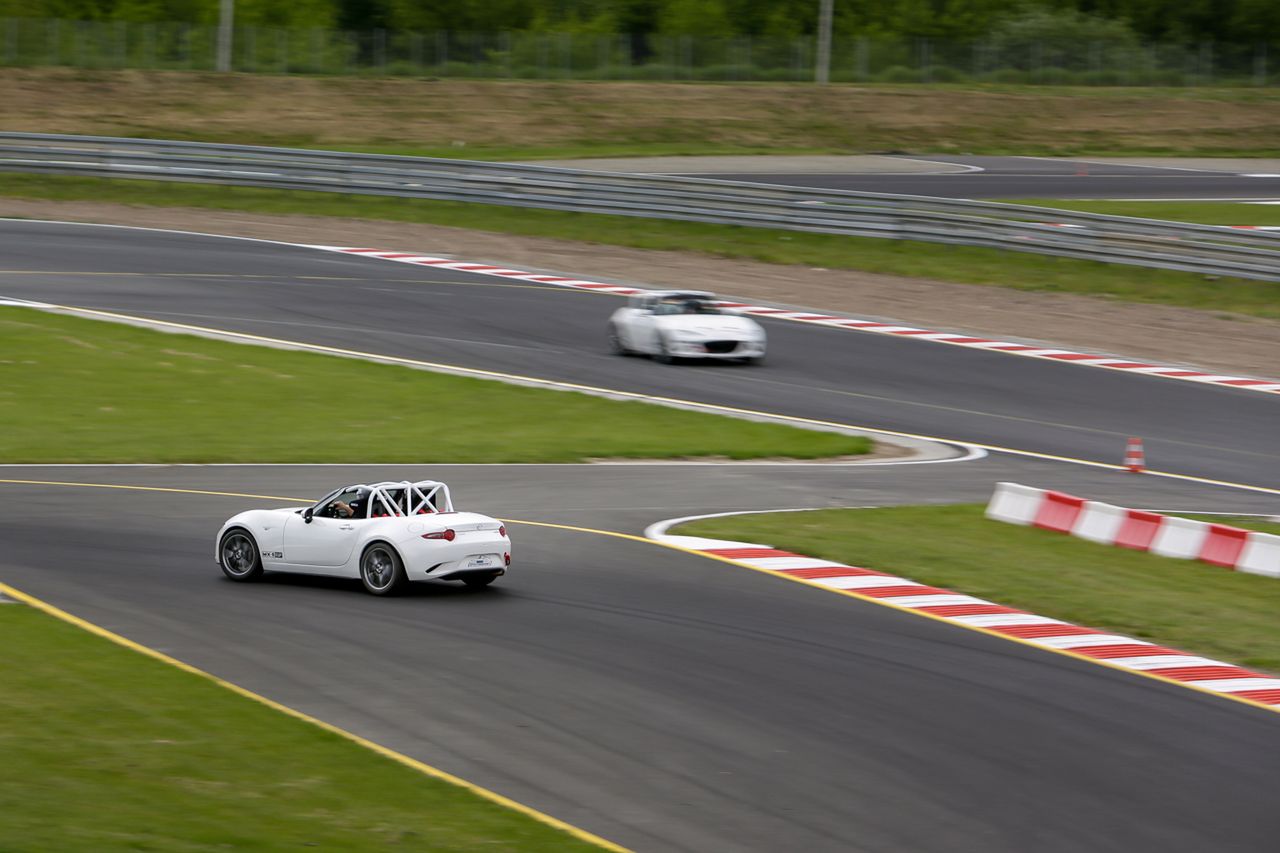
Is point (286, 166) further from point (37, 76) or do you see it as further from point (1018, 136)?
point (1018, 136)

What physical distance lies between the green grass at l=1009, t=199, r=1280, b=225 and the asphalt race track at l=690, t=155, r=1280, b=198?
162cm

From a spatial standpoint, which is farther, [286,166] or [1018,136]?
[1018,136]

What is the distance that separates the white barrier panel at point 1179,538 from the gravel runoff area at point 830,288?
1165cm

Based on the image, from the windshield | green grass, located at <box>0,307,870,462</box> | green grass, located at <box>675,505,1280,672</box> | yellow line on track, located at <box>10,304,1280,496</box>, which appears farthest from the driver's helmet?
the windshield

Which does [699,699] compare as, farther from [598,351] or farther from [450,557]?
[598,351]

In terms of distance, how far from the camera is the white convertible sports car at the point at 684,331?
27.8 metres

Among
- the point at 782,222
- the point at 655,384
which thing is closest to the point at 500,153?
the point at 782,222

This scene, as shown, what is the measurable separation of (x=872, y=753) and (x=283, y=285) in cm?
2394

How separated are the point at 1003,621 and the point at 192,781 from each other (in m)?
Answer: 7.37

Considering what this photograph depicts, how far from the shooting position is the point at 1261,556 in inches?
634

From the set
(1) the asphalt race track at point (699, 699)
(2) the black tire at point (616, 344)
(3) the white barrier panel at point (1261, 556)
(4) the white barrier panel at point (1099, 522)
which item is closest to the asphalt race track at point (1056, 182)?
(2) the black tire at point (616, 344)

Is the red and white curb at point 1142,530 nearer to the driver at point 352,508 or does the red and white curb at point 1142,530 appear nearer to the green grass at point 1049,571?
the green grass at point 1049,571

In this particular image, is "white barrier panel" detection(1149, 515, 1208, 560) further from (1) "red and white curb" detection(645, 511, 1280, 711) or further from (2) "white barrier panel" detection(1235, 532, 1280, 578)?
(1) "red and white curb" detection(645, 511, 1280, 711)

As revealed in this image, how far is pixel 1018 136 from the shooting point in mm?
61031
